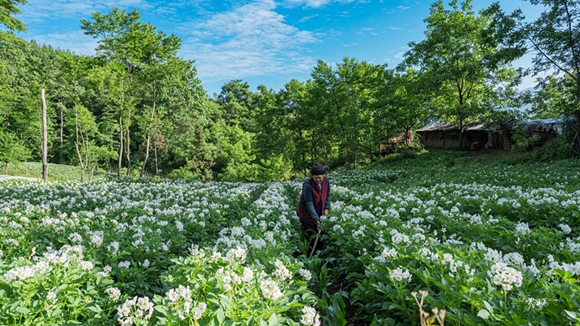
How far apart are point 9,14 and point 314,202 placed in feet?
70.7

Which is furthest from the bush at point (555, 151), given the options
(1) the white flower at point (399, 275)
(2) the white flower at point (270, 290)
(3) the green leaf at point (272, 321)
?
(3) the green leaf at point (272, 321)

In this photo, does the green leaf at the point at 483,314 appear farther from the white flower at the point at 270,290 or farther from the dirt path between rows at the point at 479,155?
the dirt path between rows at the point at 479,155

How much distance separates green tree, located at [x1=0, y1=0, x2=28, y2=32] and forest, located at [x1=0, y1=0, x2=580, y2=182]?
0.18ft

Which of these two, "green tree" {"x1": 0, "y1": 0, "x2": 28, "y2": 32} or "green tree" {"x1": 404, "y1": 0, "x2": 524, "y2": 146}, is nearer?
"green tree" {"x1": 0, "y1": 0, "x2": 28, "y2": 32}

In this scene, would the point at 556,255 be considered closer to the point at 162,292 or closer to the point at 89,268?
the point at 162,292

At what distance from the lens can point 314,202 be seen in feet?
19.2

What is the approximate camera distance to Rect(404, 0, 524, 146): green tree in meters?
27.4

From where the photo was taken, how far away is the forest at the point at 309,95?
21062mm

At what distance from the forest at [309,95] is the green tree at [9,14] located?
56 mm

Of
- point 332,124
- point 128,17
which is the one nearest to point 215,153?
point 332,124

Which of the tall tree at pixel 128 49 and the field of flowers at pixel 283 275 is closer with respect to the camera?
the field of flowers at pixel 283 275

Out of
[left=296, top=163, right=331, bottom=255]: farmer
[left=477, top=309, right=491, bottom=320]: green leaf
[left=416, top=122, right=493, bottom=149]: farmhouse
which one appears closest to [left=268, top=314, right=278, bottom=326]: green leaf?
[left=477, top=309, right=491, bottom=320]: green leaf

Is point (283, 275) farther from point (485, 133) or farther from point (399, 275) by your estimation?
point (485, 133)

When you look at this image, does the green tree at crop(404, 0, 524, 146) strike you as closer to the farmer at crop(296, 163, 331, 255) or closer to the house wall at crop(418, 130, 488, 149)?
the house wall at crop(418, 130, 488, 149)
